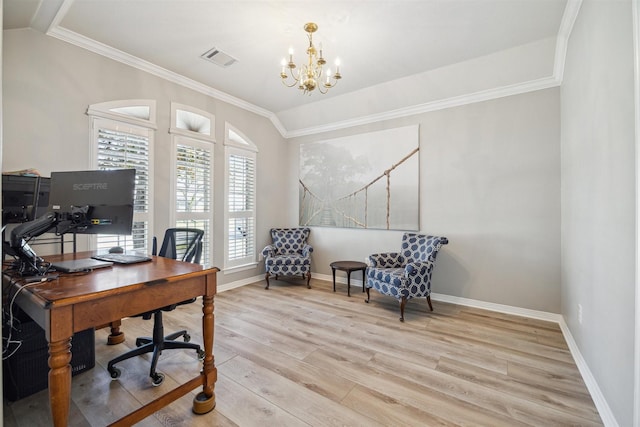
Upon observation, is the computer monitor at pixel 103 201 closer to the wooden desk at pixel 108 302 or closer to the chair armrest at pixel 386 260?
the wooden desk at pixel 108 302

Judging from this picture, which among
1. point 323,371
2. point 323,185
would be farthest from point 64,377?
point 323,185

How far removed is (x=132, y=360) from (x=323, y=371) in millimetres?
1596

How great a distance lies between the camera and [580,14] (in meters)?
2.38

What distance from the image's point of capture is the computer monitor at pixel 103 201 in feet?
5.90

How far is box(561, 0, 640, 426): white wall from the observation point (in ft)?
4.95

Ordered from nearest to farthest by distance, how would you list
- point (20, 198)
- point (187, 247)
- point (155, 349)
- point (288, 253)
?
point (20, 198) < point (155, 349) < point (187, 247) < point (288, 253)

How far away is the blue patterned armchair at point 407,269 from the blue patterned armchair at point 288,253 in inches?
47.1

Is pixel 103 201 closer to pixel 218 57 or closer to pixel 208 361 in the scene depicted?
pixel 208 361

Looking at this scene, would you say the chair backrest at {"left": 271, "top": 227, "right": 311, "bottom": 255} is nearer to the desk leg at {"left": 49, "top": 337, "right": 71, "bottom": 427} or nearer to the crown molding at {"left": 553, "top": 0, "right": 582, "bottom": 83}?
the desk leg at {"left": 49, "top": 337, "right": 71, "bottom": 427}

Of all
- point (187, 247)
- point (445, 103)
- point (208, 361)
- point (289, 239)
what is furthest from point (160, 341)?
point (445, 103)

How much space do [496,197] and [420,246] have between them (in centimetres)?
111

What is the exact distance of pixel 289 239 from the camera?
5.09m

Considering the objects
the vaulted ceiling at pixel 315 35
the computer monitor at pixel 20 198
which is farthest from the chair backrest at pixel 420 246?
the computer monitor at pixel 20 198

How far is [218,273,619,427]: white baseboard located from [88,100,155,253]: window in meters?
1.52
